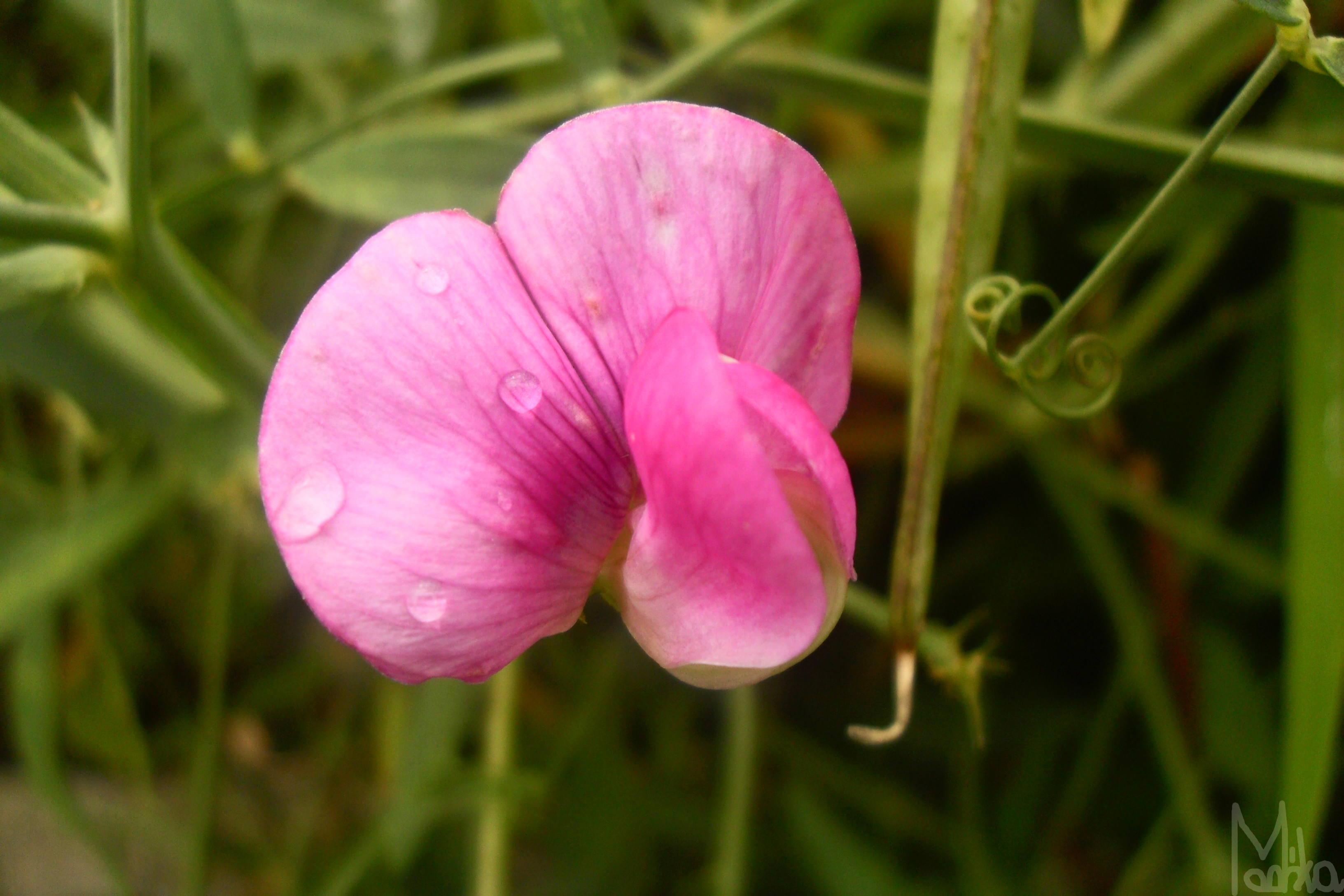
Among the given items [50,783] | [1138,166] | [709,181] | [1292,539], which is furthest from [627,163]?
[50,783]

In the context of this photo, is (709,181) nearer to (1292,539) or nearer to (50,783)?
(1292,539)

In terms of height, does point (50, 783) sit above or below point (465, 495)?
below

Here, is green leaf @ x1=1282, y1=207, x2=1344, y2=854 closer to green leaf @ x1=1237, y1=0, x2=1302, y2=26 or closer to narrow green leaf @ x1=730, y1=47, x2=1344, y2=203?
narrow green leaf @ x1=730, y1=47, x2=1344, y2=203

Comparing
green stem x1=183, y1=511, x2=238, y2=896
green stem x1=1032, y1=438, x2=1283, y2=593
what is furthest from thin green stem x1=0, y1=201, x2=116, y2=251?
green stem x1=1032, y1=438, x2=1283, y2=593

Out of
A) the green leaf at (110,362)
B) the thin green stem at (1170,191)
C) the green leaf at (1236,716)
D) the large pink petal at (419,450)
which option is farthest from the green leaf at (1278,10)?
the green leaf at (1236,716)

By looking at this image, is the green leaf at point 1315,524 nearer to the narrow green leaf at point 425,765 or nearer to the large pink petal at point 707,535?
the large pink petal at point 707,535

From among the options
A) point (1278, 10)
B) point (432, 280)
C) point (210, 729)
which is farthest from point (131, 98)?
point (210, 729)
